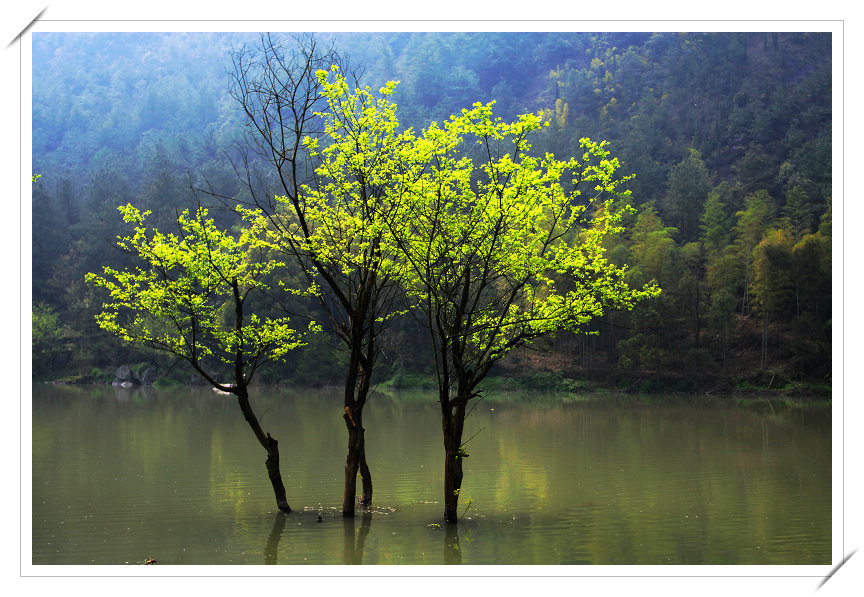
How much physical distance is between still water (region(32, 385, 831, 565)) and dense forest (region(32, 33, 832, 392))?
363cm

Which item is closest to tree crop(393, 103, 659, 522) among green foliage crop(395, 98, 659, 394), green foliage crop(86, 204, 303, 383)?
green foliage crop(395, 98, 659, 394)

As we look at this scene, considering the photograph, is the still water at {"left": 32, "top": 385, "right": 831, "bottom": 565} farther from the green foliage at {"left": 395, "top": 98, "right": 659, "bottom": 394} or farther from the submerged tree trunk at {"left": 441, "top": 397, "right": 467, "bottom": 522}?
the green foliage at {"left": 395, "top": 98, "right": 659, "bottom": 394}

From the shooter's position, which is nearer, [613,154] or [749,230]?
[749,230]

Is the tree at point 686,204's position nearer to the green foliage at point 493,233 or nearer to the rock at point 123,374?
the rock at point 123,374

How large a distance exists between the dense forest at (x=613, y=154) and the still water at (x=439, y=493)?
363 centimetres

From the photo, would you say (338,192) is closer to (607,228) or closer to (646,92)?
(607,228)

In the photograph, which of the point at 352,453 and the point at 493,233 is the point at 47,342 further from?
the point at 493,233

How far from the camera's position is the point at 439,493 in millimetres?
16406

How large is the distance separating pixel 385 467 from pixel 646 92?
8065cm

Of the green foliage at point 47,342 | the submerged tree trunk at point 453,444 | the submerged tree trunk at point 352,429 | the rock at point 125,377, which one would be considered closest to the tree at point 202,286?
the submerged tree trunk at point 352,429

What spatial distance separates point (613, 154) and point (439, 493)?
66.6m

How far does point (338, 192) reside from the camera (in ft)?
43.1

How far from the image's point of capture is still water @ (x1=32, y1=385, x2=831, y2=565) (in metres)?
11.9

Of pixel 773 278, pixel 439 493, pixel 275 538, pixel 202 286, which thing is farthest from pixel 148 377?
pixel 275 538
